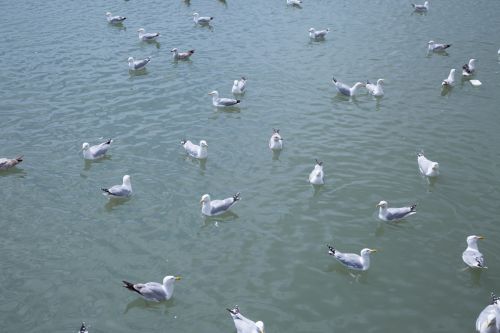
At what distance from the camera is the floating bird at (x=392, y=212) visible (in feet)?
54.3

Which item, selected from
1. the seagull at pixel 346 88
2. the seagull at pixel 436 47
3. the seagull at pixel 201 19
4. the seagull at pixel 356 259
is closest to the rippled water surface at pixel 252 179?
the seagull at pixel 356 259

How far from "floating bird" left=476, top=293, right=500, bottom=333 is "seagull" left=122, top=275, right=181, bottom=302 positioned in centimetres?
775

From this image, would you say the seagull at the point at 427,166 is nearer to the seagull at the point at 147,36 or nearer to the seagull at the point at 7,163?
the seagull at the point at 7,163

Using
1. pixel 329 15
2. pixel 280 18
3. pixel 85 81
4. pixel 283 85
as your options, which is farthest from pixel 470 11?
pixel 85 81

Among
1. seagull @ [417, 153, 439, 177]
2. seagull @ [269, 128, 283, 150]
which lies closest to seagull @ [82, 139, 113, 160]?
seagull @ [269, 128, 283, 150]

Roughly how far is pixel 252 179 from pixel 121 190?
467 centimetres

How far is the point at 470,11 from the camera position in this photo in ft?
117

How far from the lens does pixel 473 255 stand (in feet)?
48.0

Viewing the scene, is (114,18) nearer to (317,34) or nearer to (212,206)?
(317,34)

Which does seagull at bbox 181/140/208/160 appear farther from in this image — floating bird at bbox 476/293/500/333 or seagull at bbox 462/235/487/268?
floating bird at bbox 476/293/500/333

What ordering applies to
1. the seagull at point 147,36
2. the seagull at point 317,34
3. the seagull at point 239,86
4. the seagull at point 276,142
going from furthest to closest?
1. the seagull at point 147,36
2. the seagull at point 317,34
3. the seagull at point 239,86
4. the seagull at point 276,142

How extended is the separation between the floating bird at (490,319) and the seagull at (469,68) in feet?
53.8

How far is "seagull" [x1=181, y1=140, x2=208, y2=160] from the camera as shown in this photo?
67.3 feet

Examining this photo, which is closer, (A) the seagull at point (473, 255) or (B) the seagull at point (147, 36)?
(A) the seagull at point (473, 255)
